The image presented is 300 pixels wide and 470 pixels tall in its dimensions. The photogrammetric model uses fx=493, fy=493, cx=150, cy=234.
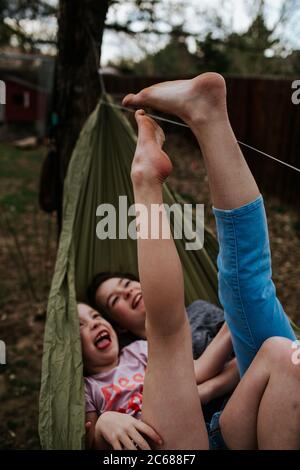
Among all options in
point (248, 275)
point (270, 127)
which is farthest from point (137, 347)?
point (270, 127)

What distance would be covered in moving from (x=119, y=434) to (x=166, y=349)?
0.74 ft

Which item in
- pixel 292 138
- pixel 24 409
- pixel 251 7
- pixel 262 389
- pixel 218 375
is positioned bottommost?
pixel 24 409

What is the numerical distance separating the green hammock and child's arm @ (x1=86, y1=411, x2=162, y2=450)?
0.07 meters

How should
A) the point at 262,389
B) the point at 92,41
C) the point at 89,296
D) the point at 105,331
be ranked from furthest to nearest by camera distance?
the point at 92,41 → the point at 89,296 → the point at 105,331 → the point at 262,389

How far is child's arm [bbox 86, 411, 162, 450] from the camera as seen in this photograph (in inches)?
41.7

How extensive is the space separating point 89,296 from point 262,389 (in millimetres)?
926

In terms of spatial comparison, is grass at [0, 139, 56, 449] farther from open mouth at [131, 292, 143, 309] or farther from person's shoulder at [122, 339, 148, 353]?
open mouth at [131, 292, 143, 309]

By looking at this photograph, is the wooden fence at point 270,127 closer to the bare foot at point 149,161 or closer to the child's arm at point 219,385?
the child's arm at point 219,385

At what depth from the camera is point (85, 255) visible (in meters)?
1.90

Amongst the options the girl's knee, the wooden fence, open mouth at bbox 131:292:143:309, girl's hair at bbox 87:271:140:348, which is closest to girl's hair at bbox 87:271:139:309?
girl's hair at bbox 87:271:140:348

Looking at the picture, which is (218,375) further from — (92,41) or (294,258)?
(294,258)

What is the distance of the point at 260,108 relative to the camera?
5.07 meters

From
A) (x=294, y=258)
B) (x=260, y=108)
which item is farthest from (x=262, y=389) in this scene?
(x=260, y=108)

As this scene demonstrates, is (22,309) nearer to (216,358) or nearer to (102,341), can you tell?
(102,341)
